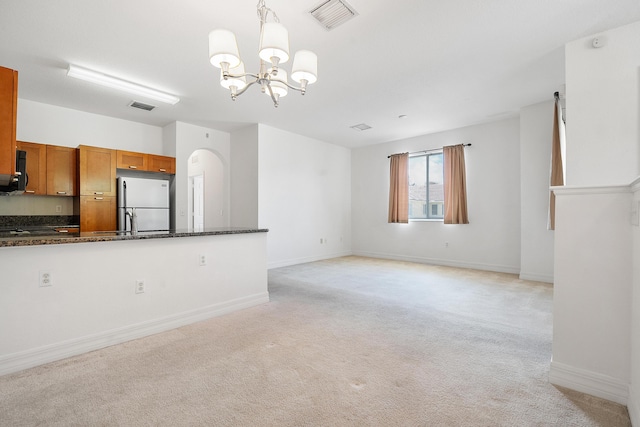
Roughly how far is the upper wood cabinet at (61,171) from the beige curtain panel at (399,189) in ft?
19.9

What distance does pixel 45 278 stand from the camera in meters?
2.27

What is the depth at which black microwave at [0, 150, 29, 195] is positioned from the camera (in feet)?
12.7

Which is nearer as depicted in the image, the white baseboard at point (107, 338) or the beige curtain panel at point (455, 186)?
the white baseboard at point (107, 338)

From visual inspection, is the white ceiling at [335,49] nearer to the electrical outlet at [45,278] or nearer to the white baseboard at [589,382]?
the electrical outlet at [45,278]

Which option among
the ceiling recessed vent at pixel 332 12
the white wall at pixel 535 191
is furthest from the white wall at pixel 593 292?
the white wall at pixel 535 191

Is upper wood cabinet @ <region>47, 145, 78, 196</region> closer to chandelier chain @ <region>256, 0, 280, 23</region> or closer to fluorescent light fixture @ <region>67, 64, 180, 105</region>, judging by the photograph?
fluorescent light fixture @ <region>67, 64, 180, 105</region>

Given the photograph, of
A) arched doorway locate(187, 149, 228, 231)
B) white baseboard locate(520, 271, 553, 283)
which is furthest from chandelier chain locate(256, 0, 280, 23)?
white baseboard locate(520, 271, 553, 283)

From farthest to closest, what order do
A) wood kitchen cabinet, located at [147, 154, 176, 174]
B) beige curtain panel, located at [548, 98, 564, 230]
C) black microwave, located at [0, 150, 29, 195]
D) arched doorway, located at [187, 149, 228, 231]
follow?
arched doorway, located at [187, 149, 228, 231] → wood kitchen cabinet, located at [147, 154, 176, 174] → beige curtain panel, located at [548, 98, 564, 230] → black microwave, located at [0, 150, 29, 195]

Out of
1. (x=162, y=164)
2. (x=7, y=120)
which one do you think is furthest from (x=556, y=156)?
(x=162, y=164)

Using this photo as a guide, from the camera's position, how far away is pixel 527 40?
119 inches

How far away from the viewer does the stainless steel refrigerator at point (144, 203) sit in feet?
16.6

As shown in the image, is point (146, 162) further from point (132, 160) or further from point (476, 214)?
point (476, 214)

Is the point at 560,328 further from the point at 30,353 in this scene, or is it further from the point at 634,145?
the point at 30,353

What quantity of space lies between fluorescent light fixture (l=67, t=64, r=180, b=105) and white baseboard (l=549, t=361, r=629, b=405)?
522 cm
